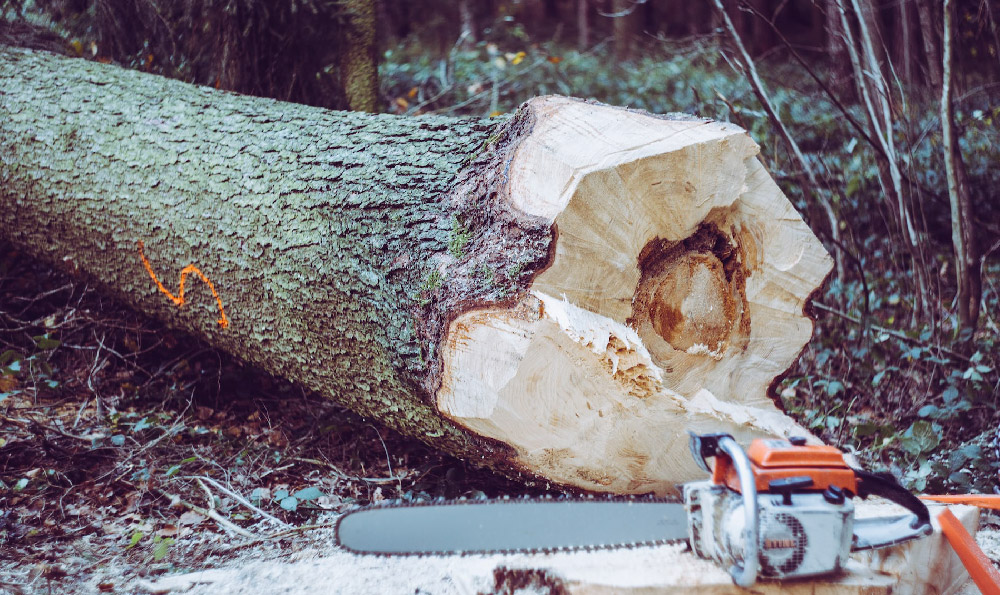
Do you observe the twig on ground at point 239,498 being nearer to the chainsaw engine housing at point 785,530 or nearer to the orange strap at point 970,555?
the chainsaw engine housing at point 785,530

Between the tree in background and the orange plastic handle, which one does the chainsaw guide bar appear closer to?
the orange plastic handle

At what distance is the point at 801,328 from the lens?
7.90 feet

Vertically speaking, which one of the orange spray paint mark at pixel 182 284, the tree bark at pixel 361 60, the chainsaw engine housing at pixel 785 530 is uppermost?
the tree bark at pixel 361 60

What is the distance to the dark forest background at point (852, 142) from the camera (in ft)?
9.48

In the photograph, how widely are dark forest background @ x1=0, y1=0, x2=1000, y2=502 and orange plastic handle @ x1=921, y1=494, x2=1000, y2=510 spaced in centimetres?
44

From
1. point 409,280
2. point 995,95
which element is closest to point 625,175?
point 409,280

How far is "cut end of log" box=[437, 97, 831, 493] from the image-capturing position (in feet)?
6.11

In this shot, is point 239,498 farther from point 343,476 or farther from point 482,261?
point 482,261

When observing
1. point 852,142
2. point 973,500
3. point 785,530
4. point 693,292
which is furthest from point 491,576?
point 852,142

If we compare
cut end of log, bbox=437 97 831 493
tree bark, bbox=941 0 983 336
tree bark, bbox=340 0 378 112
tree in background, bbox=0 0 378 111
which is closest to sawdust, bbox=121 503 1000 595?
cut end of log, bbox=437 97 831 493

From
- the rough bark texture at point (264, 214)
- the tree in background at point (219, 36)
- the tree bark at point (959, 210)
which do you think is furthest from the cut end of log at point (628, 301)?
the tree in background at point (219, 36)

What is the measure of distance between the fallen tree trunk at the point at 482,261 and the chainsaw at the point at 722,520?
315 mm

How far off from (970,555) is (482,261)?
4.63ft

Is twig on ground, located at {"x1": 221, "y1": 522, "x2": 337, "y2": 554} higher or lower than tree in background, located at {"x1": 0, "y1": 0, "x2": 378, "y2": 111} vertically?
lower
